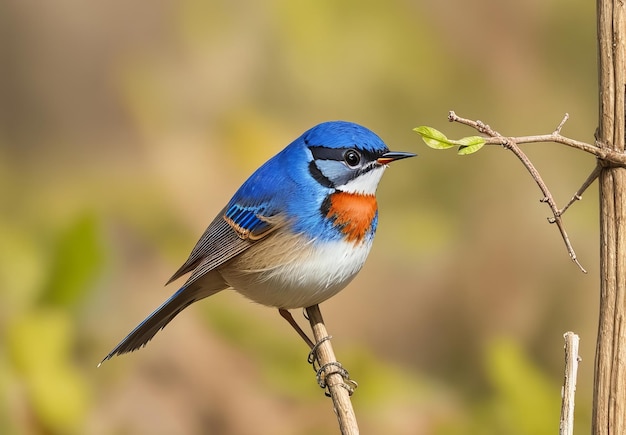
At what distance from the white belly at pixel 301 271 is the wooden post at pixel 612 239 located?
790 millimetres

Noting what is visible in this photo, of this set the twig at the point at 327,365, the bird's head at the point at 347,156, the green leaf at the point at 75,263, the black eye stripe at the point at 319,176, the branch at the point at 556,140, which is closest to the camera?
the branch at the point at 556,140

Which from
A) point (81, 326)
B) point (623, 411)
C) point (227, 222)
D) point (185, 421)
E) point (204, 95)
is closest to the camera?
point (623, 411)

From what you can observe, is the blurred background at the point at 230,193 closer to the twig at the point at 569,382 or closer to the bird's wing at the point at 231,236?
the bird's wing at the point at 231,236

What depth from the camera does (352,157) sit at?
6.49 ft

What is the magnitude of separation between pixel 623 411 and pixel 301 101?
2.38 metres

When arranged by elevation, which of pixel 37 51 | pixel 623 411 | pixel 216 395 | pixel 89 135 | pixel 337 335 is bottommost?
pixel 623 411

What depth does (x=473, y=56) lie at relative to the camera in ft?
11.2

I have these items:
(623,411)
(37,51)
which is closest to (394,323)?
(37,51)

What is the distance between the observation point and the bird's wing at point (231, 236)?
2.13 metres

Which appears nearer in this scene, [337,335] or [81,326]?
[81,326]

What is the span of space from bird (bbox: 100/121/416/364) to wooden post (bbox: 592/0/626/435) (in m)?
0.66

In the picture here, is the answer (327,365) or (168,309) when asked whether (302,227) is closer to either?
(327,365)

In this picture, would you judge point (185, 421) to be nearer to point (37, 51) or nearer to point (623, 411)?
point (37, 51)

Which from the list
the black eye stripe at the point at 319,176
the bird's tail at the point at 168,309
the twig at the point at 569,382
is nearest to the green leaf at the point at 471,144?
the twig at the point at 569,382
